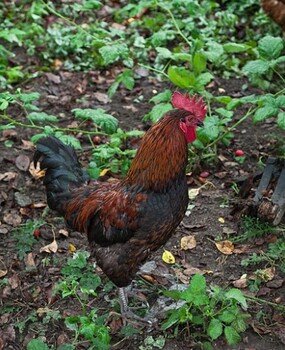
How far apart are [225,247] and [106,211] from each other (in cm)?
122

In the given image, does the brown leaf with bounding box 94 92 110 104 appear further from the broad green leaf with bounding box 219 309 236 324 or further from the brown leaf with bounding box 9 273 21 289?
the broad green leaf with bounding box 219 309 236 324

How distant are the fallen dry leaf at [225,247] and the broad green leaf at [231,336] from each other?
98 centimetres

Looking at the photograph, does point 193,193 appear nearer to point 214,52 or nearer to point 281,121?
point 281,121

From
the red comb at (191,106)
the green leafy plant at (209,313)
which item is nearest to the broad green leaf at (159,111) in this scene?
the red comb at (191,106)

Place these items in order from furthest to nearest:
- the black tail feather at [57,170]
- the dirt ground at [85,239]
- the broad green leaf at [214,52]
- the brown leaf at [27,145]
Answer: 1. the brown leaf at [27,145]
2. the broad green leaf at [214,52]
3. the black tail feather at [57,170]
4. the dirt ground at [85,239]

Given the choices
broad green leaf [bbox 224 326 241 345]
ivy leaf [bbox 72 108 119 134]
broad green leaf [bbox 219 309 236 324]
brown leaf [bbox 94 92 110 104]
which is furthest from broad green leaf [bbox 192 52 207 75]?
→ broad green leaf [bbox 224 326 241 345]

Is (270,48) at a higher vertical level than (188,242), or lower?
higher

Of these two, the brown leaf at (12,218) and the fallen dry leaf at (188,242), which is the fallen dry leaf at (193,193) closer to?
the fallen dry leaf at (188,242)

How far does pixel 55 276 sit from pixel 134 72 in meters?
3.14

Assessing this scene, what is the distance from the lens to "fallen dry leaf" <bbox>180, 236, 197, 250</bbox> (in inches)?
199

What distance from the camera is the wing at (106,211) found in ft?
13.6

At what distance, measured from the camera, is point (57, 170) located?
4.50 metres

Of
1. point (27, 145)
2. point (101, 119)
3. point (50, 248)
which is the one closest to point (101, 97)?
point (27, 145)

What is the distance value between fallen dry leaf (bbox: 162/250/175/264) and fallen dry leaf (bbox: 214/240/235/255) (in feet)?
1.25
